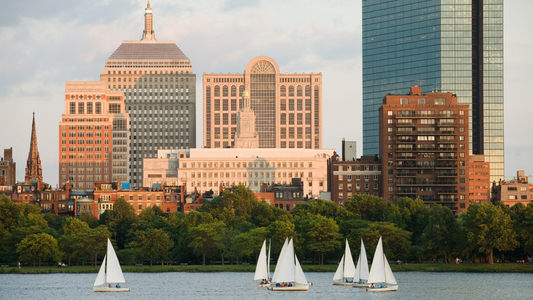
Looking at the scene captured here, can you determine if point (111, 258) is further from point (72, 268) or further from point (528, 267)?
point (528, 267)

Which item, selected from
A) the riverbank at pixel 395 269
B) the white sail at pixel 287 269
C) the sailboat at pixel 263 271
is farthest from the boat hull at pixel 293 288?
the riverbank at pixel 395 269

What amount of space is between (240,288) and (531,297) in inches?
2044

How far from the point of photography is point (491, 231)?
638 ft

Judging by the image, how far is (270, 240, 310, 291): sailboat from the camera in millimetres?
155500

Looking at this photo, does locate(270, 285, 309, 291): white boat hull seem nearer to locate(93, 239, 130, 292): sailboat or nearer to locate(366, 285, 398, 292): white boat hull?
locate(366, 285, 398, 292): white boat hull

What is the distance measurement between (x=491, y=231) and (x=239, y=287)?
207ft

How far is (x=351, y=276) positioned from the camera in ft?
549

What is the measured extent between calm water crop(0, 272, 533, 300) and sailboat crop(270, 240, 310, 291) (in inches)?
66.5

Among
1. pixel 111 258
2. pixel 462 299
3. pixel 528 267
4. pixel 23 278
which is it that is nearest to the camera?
pixel 462 299

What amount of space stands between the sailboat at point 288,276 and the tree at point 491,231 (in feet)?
170

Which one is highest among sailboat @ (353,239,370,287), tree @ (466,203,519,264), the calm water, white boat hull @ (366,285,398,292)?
tree @ (466,203,519,264)

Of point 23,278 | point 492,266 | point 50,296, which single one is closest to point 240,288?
point 50,296

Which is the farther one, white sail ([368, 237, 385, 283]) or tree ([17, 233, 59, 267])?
A: tree ([17, 233, 59, 267])

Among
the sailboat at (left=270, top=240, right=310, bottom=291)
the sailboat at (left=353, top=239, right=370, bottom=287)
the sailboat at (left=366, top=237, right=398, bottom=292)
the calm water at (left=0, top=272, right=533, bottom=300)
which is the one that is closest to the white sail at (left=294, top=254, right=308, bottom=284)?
the sailboat at (left=270, top=240, right=310, bottom=291)
